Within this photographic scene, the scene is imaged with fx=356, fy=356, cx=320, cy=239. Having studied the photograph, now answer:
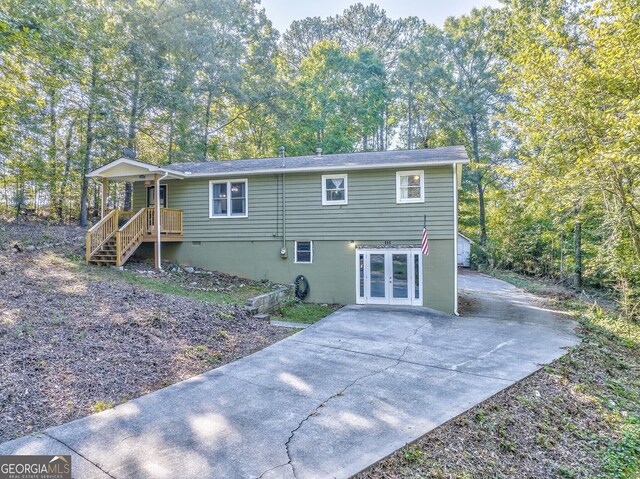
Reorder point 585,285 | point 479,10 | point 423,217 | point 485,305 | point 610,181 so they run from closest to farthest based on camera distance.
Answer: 1. point 610,181
2. point 423,217
3. point 485,305
4. point 585,285
5. point 479,10

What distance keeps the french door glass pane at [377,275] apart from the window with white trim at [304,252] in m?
1.99

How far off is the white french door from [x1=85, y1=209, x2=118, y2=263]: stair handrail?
8169 mm

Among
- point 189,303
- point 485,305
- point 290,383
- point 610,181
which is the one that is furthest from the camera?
point 485,305

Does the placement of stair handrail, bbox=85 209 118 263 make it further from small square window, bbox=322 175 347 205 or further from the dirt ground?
small square window, bbox=322 175 347 205

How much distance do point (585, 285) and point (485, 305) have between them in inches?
340

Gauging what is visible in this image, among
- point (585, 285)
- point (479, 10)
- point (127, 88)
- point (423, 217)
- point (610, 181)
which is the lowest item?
point (585, 285)

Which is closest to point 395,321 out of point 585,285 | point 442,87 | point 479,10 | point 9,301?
point 9,301

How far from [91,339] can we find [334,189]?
7899 millimetres

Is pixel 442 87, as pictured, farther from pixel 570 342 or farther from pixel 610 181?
pixel 570 342

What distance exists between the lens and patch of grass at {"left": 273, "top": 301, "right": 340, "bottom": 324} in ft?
30.5

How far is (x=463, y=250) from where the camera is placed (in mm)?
25422

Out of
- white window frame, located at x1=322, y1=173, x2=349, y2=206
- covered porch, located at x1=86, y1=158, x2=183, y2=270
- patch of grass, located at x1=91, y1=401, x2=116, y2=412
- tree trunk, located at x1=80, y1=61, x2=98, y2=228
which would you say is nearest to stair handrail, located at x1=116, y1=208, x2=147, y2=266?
covered porch, located at x1=86, y1=158, x2=183, y2=270

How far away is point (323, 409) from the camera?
427cm

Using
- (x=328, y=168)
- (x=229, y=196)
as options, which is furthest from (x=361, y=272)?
(x=229, y=196)
